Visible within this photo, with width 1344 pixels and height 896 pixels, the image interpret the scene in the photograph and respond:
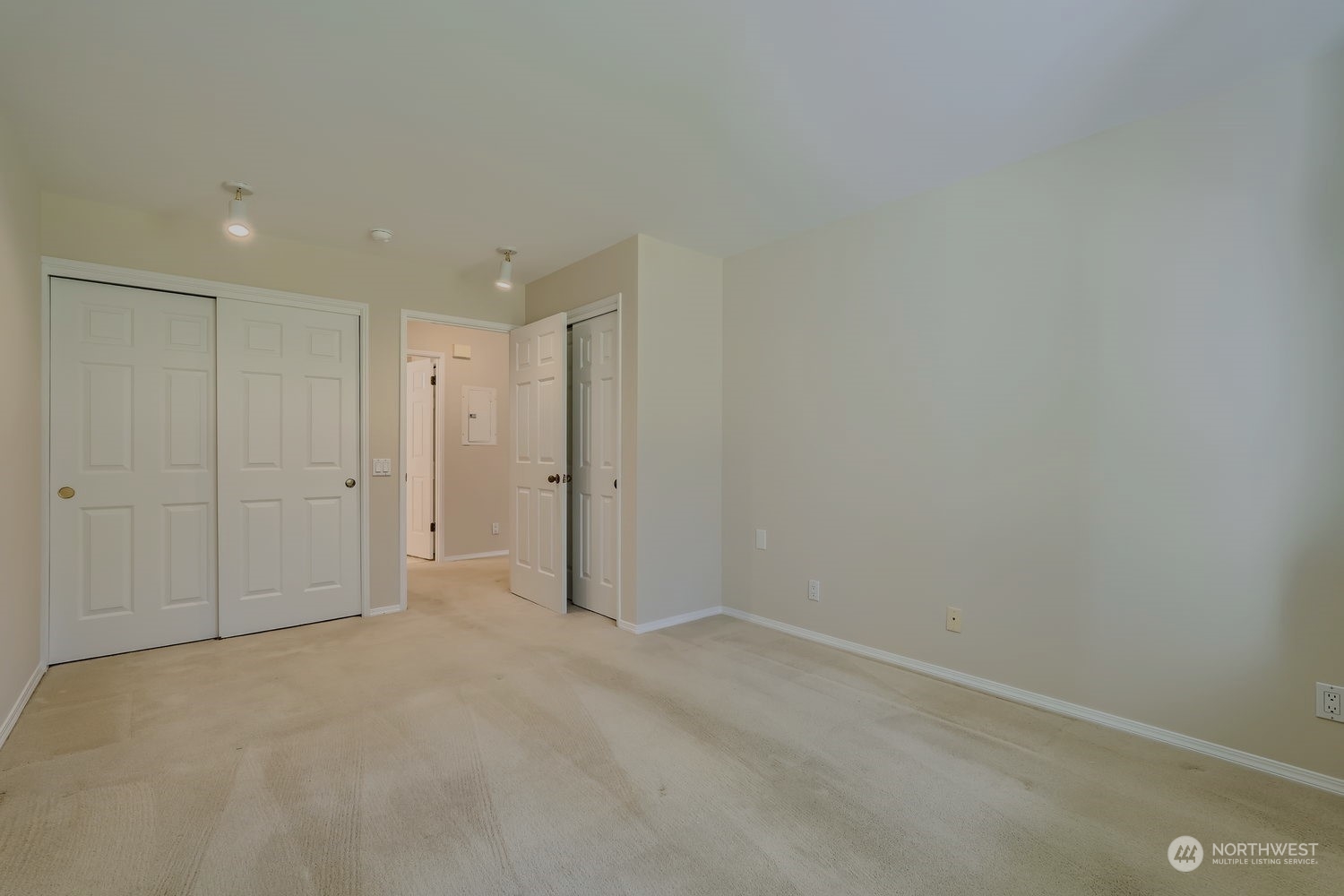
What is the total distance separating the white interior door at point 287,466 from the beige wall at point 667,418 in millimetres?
1672

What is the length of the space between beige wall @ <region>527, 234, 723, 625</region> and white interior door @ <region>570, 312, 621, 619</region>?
0.13m

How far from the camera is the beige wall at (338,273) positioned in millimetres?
3180

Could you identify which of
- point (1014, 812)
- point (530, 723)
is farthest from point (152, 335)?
point (1014, 812)

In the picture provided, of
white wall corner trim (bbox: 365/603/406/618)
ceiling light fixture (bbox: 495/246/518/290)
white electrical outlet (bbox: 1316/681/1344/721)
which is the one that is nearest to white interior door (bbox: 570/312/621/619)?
ceiling light fixture (bbox: 495/246/518/290)

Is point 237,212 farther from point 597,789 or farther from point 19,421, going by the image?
point 597,789

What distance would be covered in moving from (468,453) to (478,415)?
1.32ft

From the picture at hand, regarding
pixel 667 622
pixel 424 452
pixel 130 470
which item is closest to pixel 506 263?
pixel 130 470

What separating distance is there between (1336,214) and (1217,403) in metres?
0.67

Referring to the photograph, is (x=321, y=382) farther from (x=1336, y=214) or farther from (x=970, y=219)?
(x=1336, y=214)

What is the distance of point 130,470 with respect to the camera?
3303 millimetres

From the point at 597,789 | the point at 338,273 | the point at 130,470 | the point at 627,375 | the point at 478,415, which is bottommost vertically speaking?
the point at 597,789

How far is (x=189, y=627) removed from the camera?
3467 millimetres

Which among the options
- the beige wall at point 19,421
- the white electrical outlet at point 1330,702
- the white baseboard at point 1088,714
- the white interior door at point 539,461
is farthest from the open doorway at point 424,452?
the white electrical outlet at point 1330,702

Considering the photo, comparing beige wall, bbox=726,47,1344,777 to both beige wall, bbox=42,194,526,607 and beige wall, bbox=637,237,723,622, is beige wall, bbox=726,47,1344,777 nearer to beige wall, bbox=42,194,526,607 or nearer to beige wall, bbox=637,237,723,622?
beige wall, bbox=637,237,723,622
